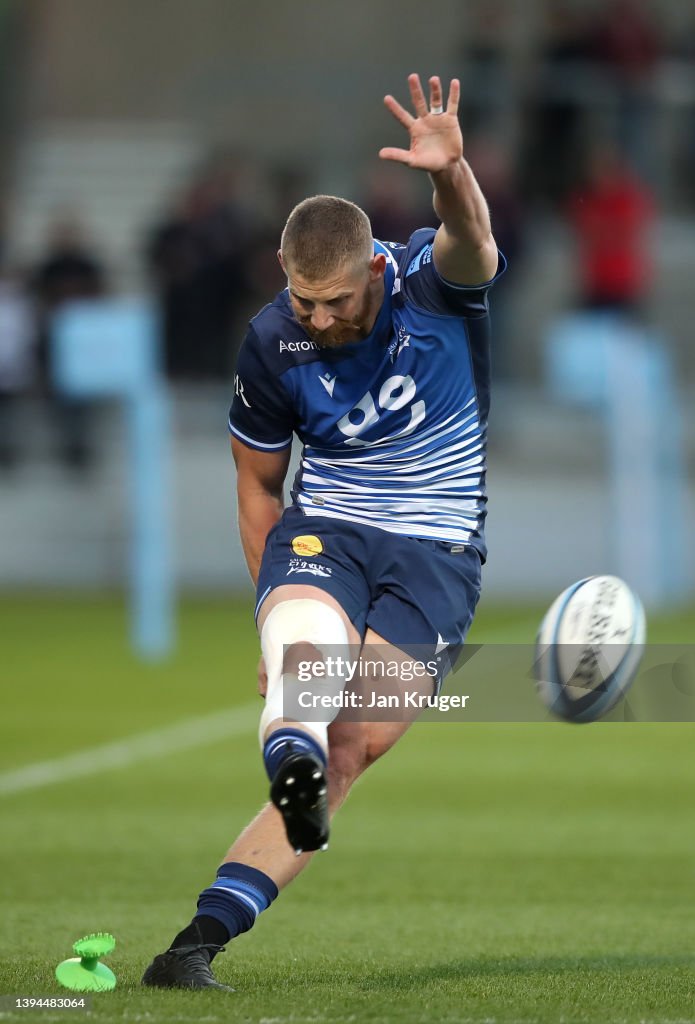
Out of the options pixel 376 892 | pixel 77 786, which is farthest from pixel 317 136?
pixel 376 892

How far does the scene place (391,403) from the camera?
5.71 meters

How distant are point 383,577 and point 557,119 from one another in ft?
53.2

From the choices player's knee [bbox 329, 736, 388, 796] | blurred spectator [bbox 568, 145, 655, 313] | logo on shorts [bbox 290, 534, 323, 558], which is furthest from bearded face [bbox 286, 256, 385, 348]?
blurred spectator [bbox 568, 145, 655, 313]

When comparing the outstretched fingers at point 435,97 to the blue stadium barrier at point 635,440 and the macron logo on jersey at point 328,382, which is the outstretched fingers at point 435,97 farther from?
the blue stadium barrier at point 635,440

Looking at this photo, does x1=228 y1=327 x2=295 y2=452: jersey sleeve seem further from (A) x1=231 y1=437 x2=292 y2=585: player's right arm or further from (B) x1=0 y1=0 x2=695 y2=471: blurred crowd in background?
(B) x1=0 y1=0 x2=695 y2=471: blurred crowd in background

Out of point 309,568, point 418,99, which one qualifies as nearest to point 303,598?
point 309,568

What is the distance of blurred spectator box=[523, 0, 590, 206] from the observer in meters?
20.9

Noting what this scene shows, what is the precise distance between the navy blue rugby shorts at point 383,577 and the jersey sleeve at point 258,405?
0.27 metres

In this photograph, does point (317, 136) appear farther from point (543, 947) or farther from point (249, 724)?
point (543, 947)

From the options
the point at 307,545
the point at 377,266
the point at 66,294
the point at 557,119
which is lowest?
the point at 307,545

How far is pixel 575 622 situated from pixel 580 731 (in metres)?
6.60

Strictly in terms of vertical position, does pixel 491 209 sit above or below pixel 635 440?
above

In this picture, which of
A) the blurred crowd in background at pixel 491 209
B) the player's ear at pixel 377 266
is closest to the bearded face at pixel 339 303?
the player's ear at pixel 377 266

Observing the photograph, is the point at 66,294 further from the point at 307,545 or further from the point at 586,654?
the point at 586,654
